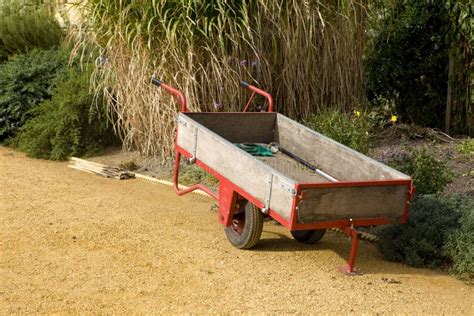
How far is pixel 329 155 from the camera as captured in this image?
5.78m

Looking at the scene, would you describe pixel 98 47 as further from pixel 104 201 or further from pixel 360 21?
pixel 360 21

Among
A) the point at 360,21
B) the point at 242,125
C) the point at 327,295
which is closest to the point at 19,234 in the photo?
the point at 242,125

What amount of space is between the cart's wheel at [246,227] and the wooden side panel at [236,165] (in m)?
0.24

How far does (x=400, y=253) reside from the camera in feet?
17.7

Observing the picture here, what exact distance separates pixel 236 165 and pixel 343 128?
2.29 m

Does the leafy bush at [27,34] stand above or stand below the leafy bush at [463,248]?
above

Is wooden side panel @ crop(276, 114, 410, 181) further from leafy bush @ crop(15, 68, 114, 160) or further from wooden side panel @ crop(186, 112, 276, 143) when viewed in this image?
leafy bush @ crop(15, 68, 114, 160)

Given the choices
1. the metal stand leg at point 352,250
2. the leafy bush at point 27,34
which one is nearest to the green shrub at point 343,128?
the metal stand leg at point 352,250

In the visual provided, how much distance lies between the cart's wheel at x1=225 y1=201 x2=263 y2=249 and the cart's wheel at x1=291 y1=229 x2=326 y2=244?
43 cm

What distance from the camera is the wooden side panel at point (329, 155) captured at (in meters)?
5.27

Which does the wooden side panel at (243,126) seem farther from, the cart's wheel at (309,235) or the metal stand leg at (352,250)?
the metal stand leg at (352,250)

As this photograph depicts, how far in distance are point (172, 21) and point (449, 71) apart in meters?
3.34

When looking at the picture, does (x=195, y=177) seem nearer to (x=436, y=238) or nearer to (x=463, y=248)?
(x=436, y=238)

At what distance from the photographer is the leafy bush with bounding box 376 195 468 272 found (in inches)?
204
